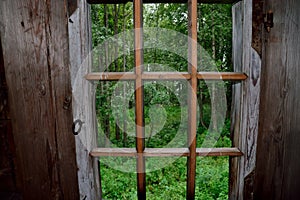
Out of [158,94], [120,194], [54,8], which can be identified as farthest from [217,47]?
[54,8]

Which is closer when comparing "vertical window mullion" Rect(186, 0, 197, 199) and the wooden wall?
"vertical window mullion" Rect(186, 0, 197, 199)

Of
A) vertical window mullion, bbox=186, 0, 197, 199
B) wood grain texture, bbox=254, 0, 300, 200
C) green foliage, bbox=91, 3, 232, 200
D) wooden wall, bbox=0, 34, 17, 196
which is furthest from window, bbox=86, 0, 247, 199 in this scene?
green foliage, bbox=91, 3, 232, 200

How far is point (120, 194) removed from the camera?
2932 millimetres

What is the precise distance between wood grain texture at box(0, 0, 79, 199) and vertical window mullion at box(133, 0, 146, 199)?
29cm

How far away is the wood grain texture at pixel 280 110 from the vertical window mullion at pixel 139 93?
51 cm

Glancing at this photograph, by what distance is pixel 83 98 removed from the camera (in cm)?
A: 96

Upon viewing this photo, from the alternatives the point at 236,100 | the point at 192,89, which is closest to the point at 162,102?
the point at 236,100

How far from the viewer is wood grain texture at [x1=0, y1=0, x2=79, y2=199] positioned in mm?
933

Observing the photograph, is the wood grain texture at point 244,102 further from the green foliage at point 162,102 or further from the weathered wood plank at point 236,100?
the green foliage at point 162,102

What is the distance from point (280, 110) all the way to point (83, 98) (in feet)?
2.78

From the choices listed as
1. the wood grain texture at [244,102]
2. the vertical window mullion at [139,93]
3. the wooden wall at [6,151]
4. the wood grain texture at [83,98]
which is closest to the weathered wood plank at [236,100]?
the wood grain texture at [244,102]

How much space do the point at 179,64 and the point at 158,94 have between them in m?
0.57

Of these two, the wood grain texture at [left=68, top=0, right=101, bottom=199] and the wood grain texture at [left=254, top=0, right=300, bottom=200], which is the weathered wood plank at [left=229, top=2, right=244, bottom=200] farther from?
the wood grain texture at [left=68, top=0, right=101, bottom=199]

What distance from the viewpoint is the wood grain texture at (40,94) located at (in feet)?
3.06
